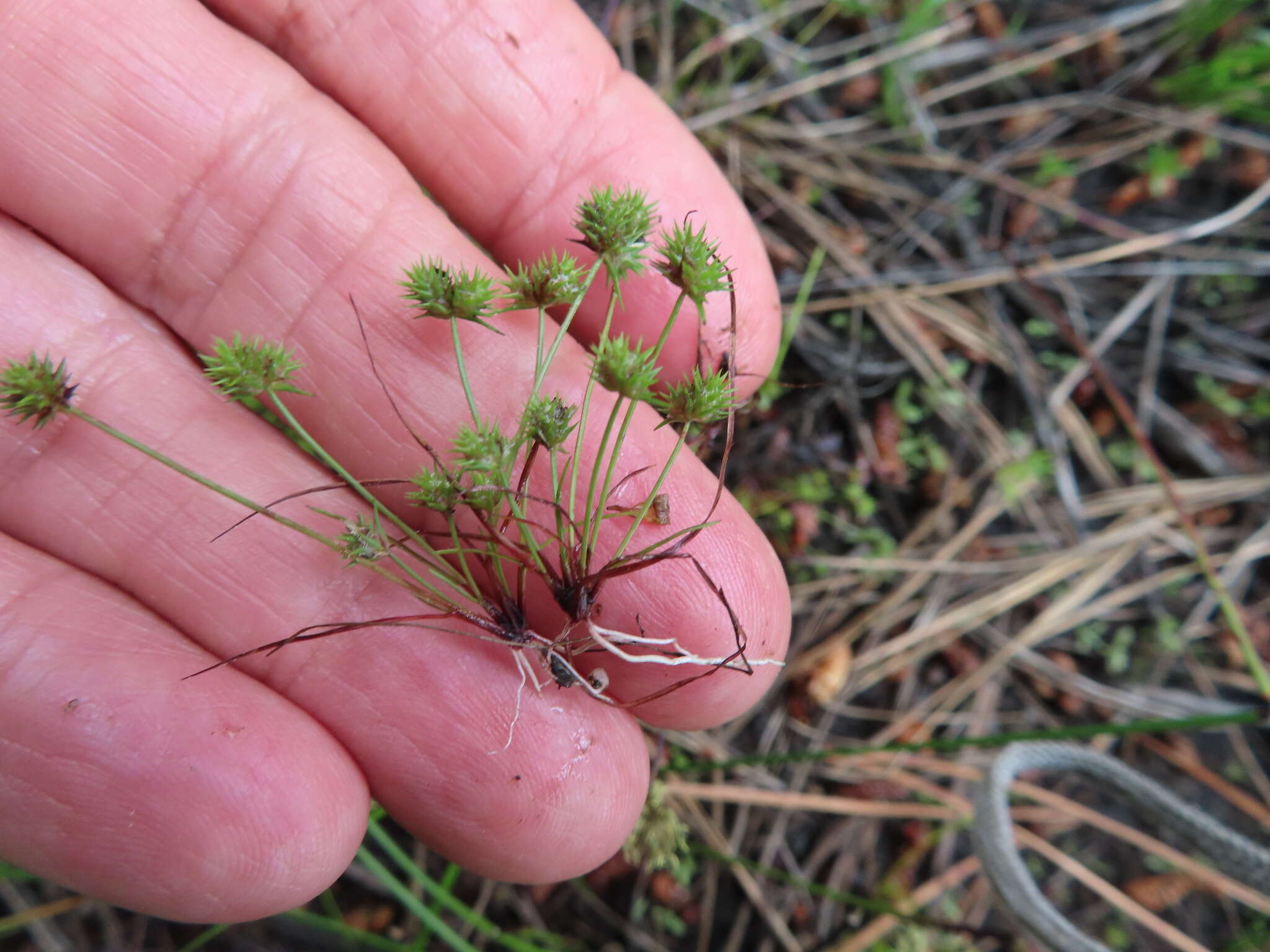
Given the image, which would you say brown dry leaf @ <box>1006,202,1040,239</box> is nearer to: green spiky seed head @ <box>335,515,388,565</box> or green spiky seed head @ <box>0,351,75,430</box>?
green spiky seed head @ <box>335,515,388,565</box>

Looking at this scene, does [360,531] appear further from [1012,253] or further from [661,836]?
[1012,253]

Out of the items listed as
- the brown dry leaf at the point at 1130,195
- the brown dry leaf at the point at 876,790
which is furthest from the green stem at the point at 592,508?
the brown dry leaf at the point at 1130,195

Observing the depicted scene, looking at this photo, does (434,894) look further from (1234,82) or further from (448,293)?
(1234,82)

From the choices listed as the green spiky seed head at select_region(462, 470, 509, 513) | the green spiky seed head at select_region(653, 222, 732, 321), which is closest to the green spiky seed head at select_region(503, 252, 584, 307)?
the green spiky seed head at select_region(653, 222, 732, 321)

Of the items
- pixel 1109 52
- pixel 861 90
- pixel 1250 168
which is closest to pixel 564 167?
pixel 861 90

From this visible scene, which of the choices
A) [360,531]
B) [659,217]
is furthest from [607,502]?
[659,217]
